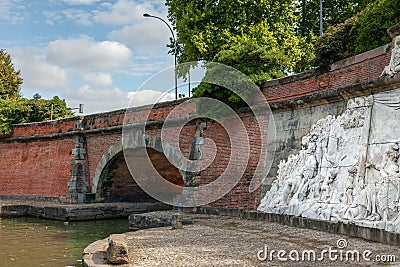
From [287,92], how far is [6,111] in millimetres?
17113

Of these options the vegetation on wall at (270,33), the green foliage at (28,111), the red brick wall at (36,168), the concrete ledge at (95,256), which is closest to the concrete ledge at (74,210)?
the red brick wall at (36,168)

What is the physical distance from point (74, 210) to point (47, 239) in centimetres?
448

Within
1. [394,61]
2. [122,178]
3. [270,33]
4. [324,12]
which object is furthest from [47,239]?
[324,12]

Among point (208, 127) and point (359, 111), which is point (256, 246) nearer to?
point (359, 111)

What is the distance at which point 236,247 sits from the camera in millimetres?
7336

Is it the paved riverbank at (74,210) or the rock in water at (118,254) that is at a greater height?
the rock in water at (118,254)

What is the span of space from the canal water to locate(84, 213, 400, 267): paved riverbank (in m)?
1.69

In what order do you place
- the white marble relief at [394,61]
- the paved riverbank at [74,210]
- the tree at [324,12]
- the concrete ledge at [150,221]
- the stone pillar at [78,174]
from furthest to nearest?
the tree at [324,12]
the stone pillar at [78,174]
the paved riverbank at [74,210]
the concrete ledge at [150,221]
the white marble relief at [394,61]

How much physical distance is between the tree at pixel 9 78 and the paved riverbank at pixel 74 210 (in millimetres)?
19209

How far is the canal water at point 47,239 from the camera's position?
937cm

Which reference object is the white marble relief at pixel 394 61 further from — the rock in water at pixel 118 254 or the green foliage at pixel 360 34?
the rock in water at pixel 118 254

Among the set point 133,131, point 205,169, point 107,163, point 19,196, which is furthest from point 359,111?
point 19,196

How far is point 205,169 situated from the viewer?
44.8ft

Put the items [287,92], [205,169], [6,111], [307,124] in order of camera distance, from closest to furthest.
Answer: [307,124] < [287,92] < [205,169] < [6,111]
